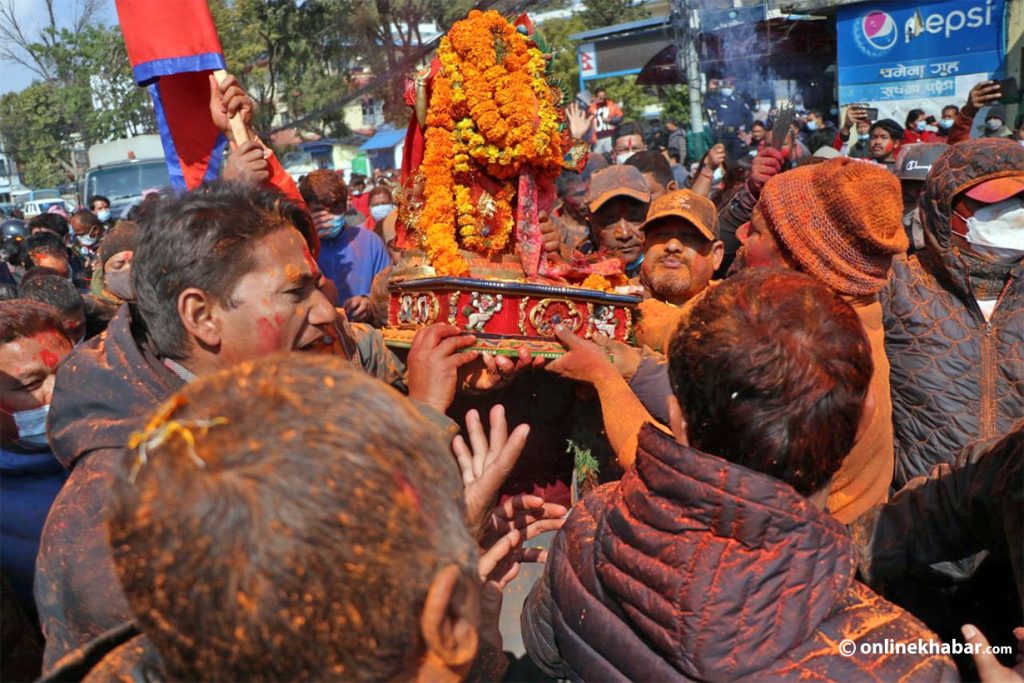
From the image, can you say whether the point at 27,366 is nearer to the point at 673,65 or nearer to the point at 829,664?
the point at 829,664

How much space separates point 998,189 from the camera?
330cm

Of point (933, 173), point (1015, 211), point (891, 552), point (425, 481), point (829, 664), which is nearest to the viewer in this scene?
point (425, 481)

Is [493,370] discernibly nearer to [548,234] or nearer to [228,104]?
[548,234]

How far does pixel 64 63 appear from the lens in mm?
21172

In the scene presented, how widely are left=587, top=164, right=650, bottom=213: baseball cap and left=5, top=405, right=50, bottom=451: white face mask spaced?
340 centimetres

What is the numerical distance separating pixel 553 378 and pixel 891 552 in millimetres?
1591

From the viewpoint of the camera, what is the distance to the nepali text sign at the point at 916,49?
17.4 m

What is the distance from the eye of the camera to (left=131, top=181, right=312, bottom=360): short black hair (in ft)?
7.18

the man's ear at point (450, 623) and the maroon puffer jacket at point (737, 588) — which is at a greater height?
the man's ear at point (450, 623)

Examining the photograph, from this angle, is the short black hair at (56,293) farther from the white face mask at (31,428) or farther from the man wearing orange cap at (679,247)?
the man wearing orange cap at (679,247)

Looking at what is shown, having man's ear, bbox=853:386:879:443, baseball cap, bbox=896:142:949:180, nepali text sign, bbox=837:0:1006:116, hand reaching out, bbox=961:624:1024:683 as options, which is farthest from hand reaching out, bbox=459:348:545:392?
nepali text sign, bbox=837:0:1006:116

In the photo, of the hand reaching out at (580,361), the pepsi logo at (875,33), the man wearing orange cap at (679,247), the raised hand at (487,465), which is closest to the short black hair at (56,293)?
the hand reaching out at (580,361)

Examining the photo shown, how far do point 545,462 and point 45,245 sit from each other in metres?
6.12

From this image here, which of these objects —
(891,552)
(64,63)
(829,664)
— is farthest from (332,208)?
(64,63)
